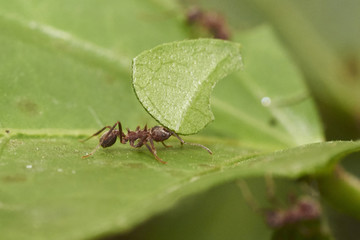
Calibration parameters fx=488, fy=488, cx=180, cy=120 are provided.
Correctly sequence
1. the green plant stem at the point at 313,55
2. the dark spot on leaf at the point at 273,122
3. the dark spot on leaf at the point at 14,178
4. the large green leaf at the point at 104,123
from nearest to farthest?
the large green leaf at the point at 104,123 < the dark spot on leaf at the point at 14,178 < the dark spot on leaf at the point at 273,122 < the green plant stem at the point at 313,55

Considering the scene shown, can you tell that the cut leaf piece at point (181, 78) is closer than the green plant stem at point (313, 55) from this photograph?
Yes

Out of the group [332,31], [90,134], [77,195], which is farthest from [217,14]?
[77,195]

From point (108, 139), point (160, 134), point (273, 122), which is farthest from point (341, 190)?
point (108, 139)

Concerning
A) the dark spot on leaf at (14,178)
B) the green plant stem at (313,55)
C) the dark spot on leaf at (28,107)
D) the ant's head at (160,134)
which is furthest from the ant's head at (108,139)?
the green plant stem at (313,55)

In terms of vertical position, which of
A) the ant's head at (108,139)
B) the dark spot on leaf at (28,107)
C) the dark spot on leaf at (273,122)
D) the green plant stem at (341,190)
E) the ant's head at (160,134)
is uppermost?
the dark spot on leaf at (28,107)

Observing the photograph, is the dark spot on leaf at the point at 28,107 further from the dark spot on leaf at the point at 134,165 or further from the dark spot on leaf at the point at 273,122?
the dark spot on leaf at the point at 273,122

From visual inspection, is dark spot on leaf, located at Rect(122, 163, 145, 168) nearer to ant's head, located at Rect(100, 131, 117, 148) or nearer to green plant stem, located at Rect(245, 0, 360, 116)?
ant's head, located at Rect(100, 131, 117, 148)

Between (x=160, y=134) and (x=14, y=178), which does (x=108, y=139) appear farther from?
(x=14, y=178)
